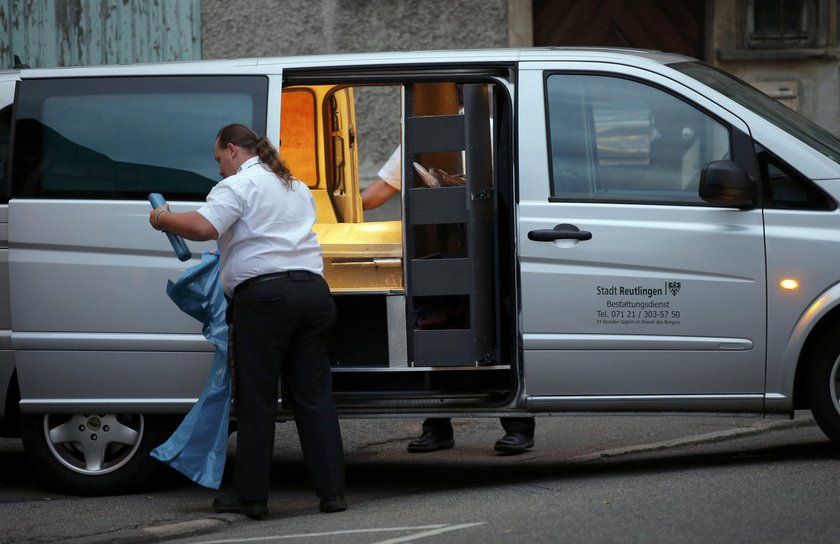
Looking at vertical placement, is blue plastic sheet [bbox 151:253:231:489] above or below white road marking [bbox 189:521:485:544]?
above

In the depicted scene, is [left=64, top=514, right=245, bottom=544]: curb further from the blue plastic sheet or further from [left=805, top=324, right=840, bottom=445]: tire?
[left=805, top=324, right=840, bottom=445]: tire

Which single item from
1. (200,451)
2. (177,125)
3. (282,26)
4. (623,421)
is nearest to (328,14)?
(282,26)

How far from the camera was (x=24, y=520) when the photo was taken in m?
6.55

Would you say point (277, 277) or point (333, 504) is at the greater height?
point (277, 277)

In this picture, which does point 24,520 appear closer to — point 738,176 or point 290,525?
point 290,525

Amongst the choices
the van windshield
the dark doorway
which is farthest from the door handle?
the dark doorway

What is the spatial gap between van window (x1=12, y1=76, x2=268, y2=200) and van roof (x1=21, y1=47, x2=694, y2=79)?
0.05 m

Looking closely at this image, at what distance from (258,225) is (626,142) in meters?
1.77

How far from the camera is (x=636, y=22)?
1335 cm

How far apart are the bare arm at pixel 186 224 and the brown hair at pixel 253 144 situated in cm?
40

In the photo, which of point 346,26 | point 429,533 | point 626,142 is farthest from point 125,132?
point 346,26

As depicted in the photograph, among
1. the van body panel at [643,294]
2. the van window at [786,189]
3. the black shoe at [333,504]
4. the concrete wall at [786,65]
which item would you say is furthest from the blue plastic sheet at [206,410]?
the concrete wall at [786,65]

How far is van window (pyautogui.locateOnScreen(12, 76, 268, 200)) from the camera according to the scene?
693 cm

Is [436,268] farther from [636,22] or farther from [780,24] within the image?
[780,24]
